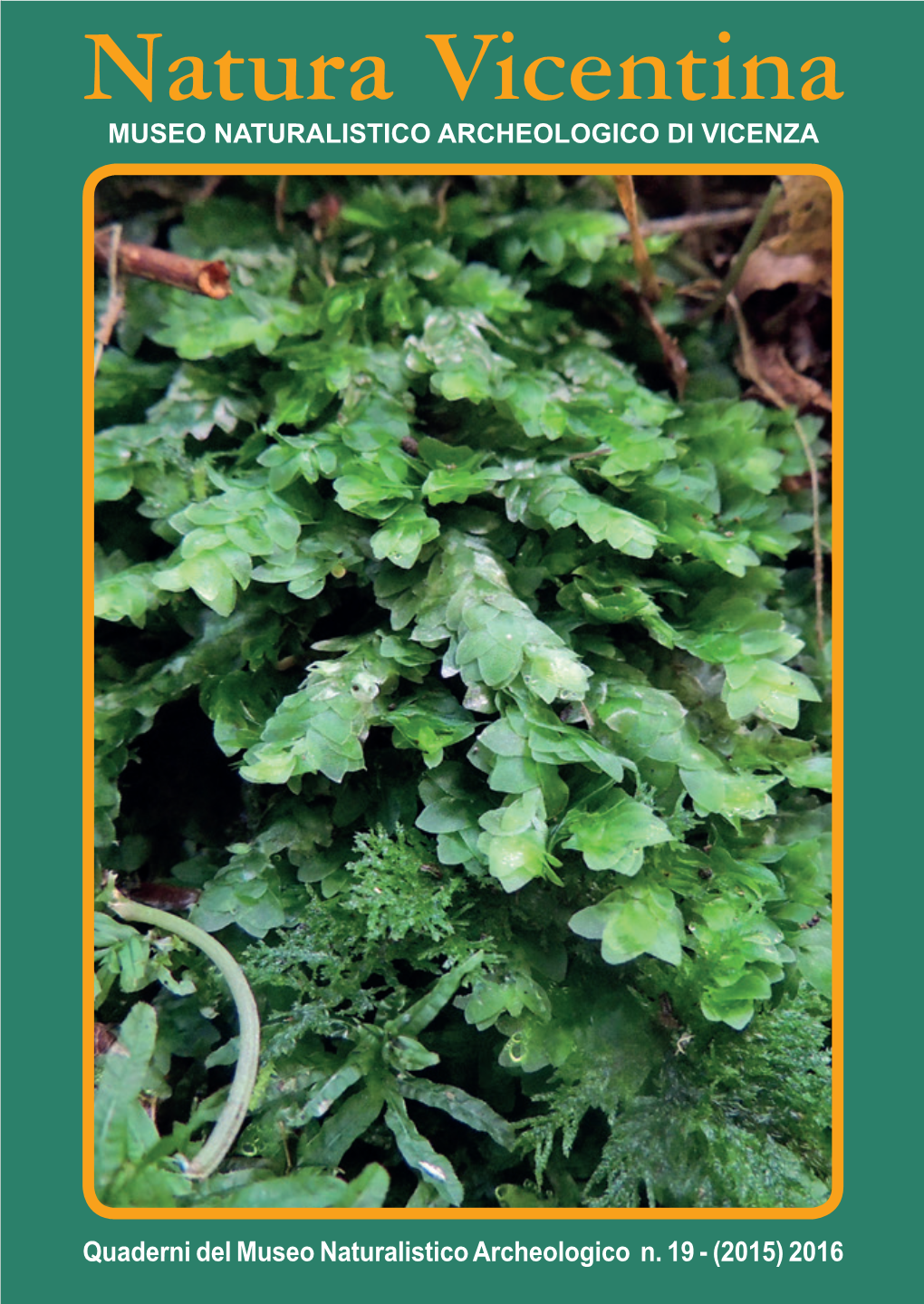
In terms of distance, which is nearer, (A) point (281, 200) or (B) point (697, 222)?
(A) point (281, 200)

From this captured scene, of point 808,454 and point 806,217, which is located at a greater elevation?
point 806,217

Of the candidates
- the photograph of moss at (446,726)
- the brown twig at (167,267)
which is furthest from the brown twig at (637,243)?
the brown twig at (167,267)

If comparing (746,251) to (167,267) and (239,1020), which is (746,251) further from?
(239,1020)

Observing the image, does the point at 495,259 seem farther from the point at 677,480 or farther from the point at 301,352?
the point at 677,480

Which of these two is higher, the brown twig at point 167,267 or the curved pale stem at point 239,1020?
the brown twig at point 167,267

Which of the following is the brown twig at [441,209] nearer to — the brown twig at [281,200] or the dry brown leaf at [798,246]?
the brown twig at [281,200]

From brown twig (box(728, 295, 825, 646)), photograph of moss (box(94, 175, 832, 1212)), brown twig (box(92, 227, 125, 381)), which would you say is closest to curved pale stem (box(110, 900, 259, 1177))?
photograph of moss (box(94, 175, 832, 1212))

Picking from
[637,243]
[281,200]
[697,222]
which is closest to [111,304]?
[281,200]
